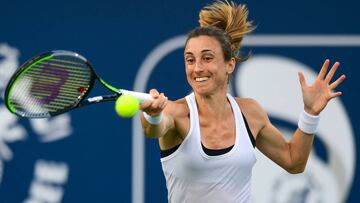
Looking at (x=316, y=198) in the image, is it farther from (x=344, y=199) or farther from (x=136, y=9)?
(x=136, y=9)

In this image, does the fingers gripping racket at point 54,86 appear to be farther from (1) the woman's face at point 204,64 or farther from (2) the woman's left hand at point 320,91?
(2) the woman's left hand at point 320,91

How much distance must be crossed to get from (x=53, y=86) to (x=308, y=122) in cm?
135

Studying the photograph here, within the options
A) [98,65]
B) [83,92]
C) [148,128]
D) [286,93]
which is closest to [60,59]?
[83,92]

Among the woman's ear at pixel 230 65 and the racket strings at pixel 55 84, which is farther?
the woman's ear at pixel 230 65

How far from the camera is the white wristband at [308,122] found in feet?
16.1

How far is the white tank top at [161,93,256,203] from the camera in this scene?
460 centimetres

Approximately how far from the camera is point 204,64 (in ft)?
15.3

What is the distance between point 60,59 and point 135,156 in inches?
78.1

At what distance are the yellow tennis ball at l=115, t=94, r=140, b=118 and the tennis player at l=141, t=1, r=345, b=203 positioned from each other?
46 cm

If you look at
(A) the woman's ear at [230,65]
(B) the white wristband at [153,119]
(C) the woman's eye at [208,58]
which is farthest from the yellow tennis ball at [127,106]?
(A) the woman's ear at [230,65]

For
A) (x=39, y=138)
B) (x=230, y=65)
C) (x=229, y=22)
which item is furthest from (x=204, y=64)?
(x=39, y=138)

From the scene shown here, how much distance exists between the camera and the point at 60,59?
434cm

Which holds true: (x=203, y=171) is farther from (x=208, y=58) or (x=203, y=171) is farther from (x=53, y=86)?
(x=53, y=86)

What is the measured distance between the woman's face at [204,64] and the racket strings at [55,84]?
0.56m
